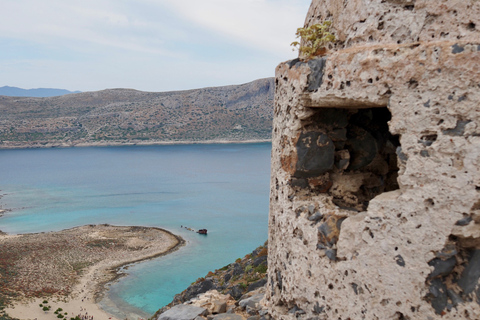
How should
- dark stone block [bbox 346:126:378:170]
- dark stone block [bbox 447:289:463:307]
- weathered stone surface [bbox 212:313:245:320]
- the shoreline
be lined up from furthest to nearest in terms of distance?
the shoreline < weathered stone surface [bbox 212:313:245:320] < dark stone block [bbox 346:126:378:170] < dark stone block [bbox 447:289:463:307]

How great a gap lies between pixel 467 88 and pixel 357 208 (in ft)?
8.24

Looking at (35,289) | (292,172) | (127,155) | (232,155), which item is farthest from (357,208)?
(127,155)

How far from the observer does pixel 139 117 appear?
168 metres

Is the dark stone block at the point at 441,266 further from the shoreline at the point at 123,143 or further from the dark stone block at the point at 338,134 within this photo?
the shoreline at the point at 123,143

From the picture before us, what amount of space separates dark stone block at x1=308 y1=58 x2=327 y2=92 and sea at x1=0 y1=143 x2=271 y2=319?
2381 centimetres

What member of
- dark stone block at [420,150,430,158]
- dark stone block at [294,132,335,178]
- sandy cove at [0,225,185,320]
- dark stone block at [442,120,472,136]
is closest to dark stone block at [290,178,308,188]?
dark stone block at [294,132,335,178]

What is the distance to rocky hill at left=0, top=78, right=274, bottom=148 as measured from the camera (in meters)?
157

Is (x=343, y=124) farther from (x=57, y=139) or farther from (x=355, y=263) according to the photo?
(x=57, y=139)

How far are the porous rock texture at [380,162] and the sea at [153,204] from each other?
2275cm

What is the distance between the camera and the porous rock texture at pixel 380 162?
3.54m

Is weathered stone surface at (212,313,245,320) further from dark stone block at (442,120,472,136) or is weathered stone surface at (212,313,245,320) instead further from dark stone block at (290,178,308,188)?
dark stone block at (442,120,472,136)

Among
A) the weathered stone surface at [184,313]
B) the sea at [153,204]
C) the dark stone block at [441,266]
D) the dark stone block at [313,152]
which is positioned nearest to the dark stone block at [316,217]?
the dark stone block at [313,152]

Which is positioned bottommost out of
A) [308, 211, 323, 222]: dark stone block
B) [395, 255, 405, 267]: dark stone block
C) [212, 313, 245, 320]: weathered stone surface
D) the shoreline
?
the shoreline

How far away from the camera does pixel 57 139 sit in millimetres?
155375
